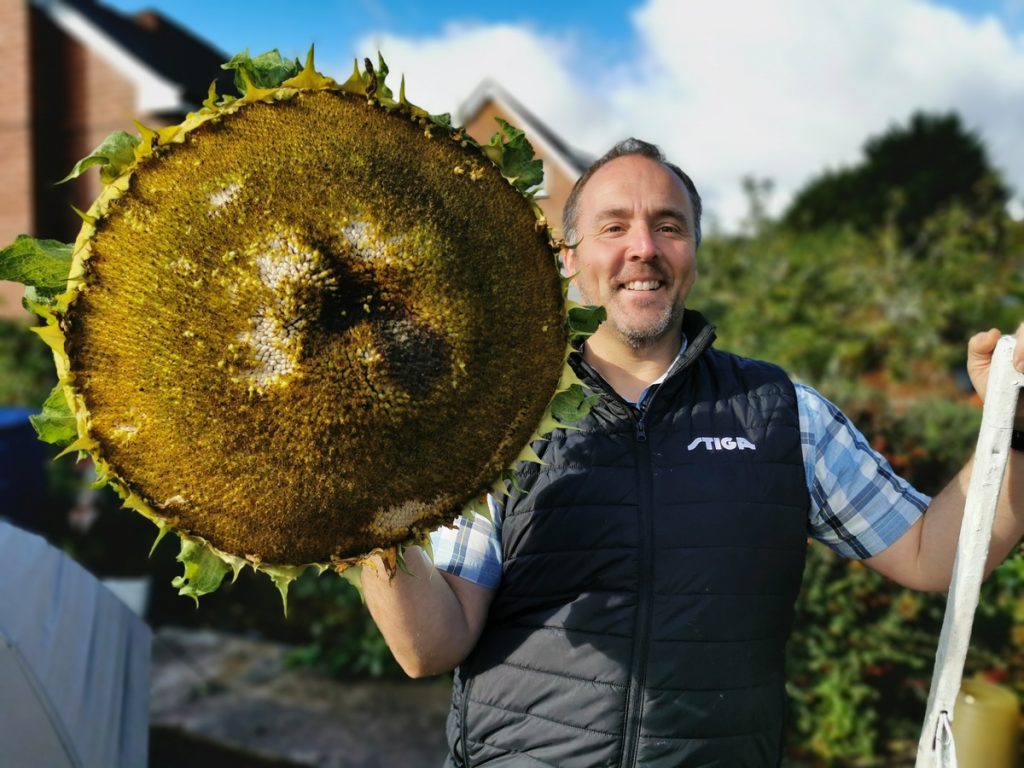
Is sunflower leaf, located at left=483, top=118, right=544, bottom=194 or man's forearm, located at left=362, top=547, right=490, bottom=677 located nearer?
sunflower leaf, located at left=483, top=118, right=544, bottom=194

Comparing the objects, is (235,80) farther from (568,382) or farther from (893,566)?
(893,566)

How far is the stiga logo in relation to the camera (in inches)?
82.5

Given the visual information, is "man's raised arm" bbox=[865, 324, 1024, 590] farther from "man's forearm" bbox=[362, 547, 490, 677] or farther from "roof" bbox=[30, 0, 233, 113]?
"roof" bbox=[30, 0, 233, 113]

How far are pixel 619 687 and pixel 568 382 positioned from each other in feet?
2.64

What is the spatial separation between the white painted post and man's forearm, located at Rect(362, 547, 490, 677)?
1048 millimetres

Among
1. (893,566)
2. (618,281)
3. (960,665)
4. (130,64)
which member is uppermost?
(130,64)

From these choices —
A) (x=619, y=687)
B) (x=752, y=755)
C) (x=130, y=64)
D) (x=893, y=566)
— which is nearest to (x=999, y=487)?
(x=893, y=566)

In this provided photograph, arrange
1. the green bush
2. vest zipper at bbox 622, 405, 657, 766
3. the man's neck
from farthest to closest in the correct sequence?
the green bush → the man's neck → vest zipper at bbox 622, 405, 657, 766

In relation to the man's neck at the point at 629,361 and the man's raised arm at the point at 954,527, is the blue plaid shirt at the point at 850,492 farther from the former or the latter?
the man's neck at the point at 629,361

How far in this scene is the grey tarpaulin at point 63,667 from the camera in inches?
106

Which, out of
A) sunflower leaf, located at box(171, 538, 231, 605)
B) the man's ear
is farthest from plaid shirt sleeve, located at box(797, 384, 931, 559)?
sunflower leaf, located at box(171, 538, 231, 605)

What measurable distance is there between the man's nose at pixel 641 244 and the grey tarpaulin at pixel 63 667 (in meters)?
2.24

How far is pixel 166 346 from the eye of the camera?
1.32 meters

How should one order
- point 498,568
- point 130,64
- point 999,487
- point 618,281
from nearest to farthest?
1. point 999,487
2. point 498,568
3. point 618,281
4. point 130,64
